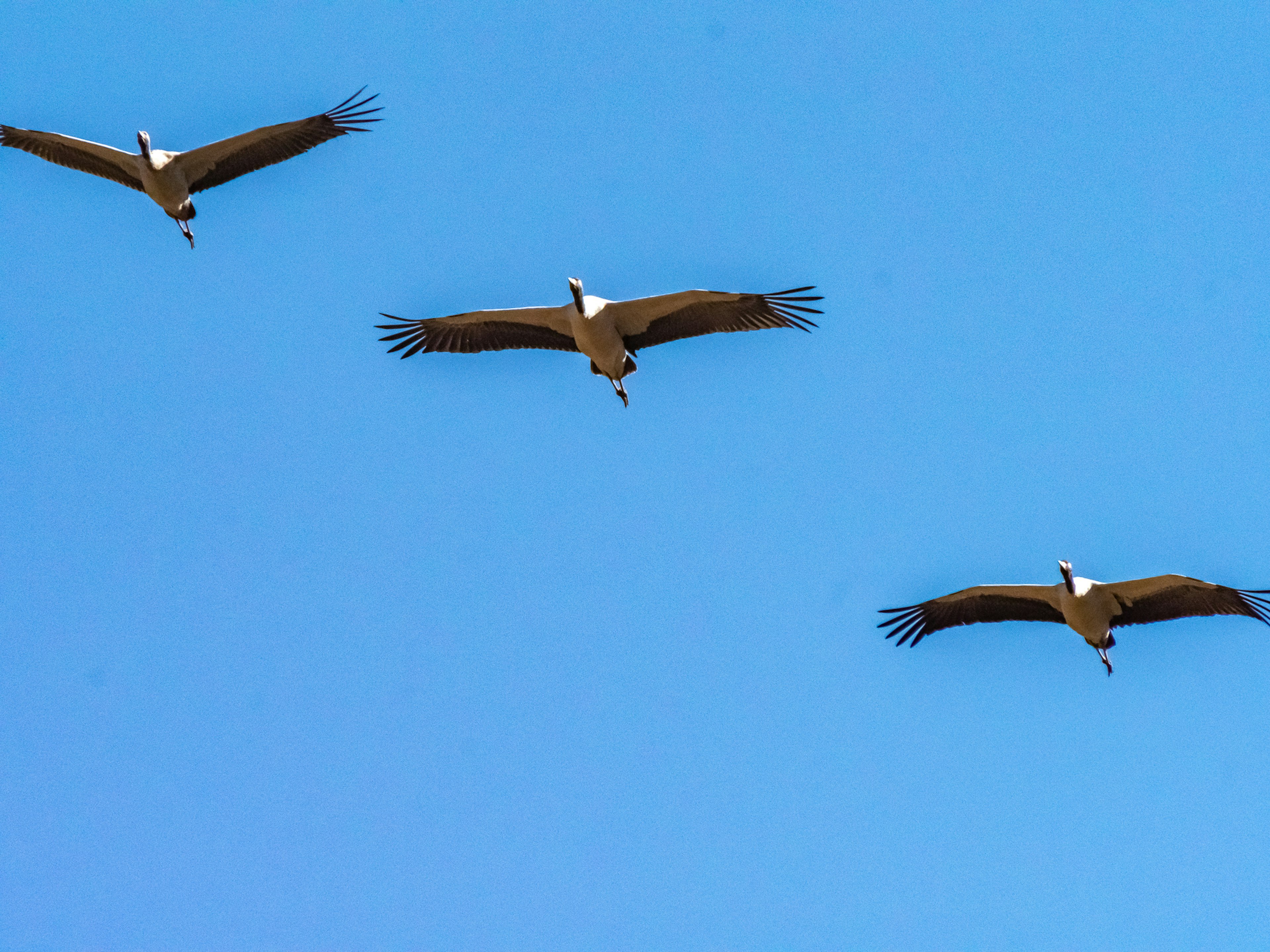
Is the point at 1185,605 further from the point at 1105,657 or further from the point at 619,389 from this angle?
the point at 619,389

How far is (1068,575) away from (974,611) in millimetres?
Result: 1612

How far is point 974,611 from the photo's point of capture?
1952 centimetres

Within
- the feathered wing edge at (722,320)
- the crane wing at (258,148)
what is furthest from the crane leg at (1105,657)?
the crane wing at (258,148)

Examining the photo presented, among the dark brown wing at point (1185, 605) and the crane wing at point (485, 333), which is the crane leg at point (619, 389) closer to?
the crane wing at point (485, 333)

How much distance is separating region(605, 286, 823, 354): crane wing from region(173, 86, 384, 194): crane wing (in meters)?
5.35

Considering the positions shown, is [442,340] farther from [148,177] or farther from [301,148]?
[148,177]

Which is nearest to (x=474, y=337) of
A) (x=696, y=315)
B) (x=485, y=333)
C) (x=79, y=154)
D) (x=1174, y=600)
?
(x=485, y=333)

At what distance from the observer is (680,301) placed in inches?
699

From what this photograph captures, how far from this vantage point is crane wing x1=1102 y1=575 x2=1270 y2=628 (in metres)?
17.8

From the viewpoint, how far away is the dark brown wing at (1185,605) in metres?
17.8

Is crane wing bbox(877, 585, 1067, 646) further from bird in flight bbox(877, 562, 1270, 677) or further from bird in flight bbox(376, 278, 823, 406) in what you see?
bird in flight bbox(376, 278, 823, 406)

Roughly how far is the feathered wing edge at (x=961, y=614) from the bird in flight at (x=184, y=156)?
11.2 m

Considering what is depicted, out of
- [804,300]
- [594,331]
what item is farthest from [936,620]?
[594,331]

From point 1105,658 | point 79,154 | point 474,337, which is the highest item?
point 79,154
